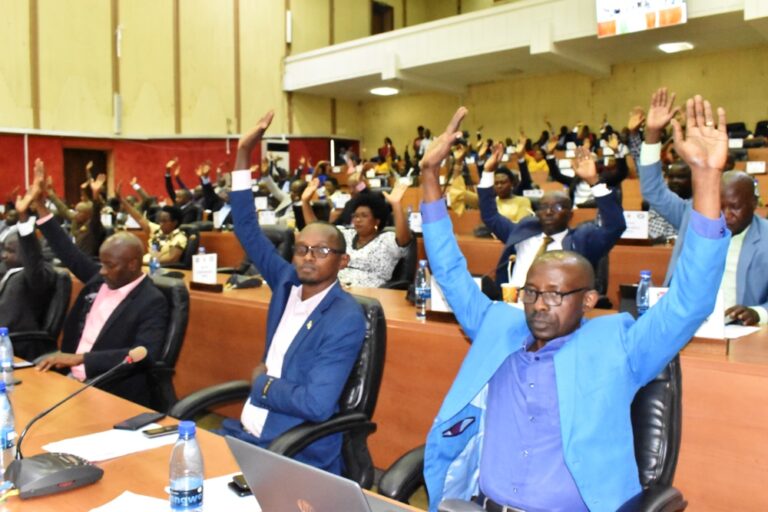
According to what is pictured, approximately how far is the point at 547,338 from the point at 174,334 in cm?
163

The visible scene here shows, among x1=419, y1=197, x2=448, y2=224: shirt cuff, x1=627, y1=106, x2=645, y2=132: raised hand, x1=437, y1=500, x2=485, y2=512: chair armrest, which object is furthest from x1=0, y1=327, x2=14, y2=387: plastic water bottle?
x1=627, y1=106, x2=645, y2=132: raised hand

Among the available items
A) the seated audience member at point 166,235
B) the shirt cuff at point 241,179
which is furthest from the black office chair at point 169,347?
the seated audience member at point 166,235

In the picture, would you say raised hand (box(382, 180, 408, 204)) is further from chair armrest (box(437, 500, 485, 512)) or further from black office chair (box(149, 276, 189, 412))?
chair armrest (box(437, 500, 485, 512))

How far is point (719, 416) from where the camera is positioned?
209 cm

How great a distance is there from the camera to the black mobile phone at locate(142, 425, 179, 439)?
6.09 feet

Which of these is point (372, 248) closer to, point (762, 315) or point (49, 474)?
point (762, 315)

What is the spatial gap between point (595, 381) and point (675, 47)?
11.0 m

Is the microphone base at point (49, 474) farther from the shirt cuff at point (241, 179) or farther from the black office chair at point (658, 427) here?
the shirt cuff at point (241, 179)

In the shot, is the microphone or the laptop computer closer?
the laptop computer

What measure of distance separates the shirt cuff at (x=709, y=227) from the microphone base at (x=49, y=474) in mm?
1419

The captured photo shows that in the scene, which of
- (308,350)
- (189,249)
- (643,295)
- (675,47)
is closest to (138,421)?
(308,350)

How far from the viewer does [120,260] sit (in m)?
2.92

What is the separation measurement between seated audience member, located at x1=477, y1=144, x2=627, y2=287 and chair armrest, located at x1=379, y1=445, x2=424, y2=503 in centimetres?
171

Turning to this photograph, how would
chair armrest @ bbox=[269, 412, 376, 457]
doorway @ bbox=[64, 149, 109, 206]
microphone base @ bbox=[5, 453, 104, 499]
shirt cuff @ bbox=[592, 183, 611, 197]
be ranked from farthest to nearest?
doorway @ bbox=[64, 149, 109, 206] → shirt cuff @ bbox=[592, 183, 611, 197] → chair armrest @ bbox=[269, 412, 376, 457] → microphone base @ bbox=[5, 453, 104, 499]
